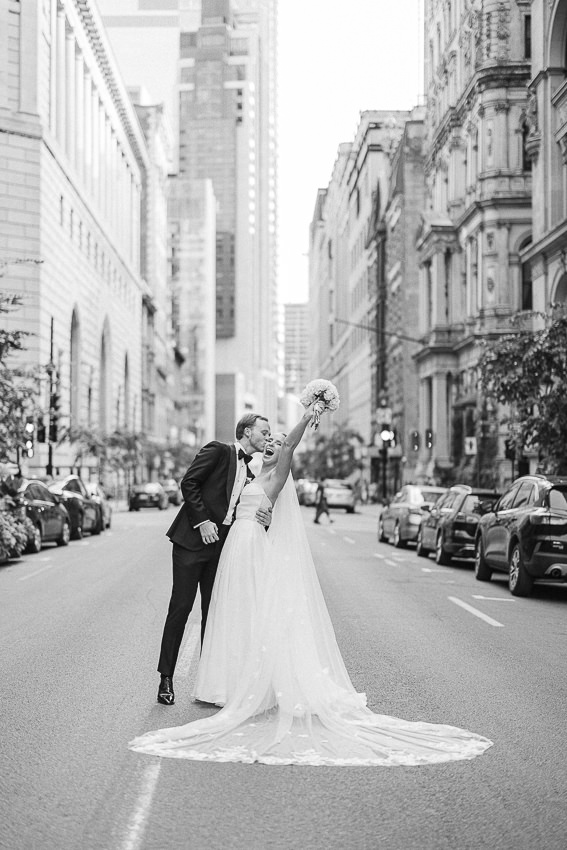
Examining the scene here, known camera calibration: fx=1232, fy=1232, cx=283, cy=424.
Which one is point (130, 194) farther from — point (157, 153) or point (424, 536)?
point (424, 536)

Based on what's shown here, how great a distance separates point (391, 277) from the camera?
8988cm

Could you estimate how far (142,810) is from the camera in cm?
569

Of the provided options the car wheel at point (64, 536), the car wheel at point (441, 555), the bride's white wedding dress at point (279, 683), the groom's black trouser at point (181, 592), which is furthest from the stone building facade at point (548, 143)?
the bride's white wedding dress at point (279, 683)

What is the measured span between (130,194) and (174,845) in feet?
349

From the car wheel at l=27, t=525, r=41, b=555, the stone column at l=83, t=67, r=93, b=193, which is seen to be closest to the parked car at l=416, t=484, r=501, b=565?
the car wheel at l=27, t=525, r=41, b=555

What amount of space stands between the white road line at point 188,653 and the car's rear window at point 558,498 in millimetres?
6221

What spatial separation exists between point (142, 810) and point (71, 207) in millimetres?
70616

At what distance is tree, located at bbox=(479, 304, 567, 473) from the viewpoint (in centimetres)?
2536

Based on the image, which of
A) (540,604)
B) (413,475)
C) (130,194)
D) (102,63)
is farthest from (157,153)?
(540,604)

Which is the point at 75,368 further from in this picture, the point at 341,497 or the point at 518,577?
the point at 518,577

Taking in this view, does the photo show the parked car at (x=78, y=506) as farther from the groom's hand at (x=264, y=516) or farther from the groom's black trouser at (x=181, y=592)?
the groom's hand at (x=264, y=516)

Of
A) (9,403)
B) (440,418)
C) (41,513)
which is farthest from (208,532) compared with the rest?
(440,418)

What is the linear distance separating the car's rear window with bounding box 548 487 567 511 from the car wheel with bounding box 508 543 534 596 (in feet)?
2.53

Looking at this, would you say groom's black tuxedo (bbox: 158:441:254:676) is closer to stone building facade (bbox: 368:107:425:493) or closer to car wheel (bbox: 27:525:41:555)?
car wheel (bbox: 27:525:41:555)
